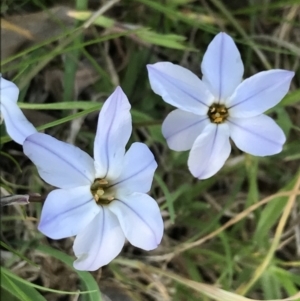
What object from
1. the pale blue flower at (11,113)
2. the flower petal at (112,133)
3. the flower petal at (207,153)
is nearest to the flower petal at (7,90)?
the pale blue flower at (11,113)

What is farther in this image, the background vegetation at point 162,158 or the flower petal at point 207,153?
the background vegetation at point 162,158

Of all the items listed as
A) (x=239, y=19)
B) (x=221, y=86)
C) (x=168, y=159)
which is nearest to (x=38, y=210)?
(x=168, y=159)

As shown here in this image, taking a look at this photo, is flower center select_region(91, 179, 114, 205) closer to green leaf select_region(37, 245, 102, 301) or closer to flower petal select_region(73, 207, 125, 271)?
flower petal select_region(73, 207, 125, 271)

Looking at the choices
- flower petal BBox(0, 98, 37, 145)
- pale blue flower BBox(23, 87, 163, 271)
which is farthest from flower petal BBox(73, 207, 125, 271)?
flower petal BBox(0, 98, 37, 145)

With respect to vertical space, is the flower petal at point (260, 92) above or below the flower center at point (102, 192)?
above

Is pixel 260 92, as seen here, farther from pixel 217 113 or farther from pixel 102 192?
pixel 102 192

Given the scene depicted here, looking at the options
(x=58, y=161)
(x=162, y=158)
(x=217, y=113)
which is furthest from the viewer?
(x=162, y=158)

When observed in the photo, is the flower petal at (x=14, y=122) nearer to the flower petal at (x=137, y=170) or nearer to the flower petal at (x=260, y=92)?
the flower petal at (x=137, y=170)

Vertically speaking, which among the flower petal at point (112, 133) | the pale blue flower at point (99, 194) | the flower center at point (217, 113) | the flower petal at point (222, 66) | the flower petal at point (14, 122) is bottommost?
the pale blue flower at point (99, 194)

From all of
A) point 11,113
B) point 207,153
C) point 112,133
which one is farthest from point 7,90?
point 207,153
